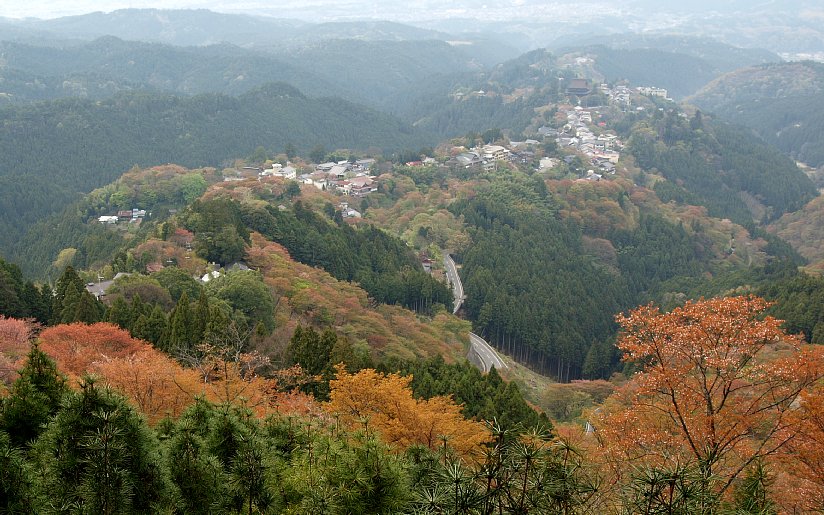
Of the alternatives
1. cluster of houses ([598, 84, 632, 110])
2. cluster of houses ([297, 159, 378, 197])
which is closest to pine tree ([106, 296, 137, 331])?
cluster of houses ([297, 159, 378, 197])

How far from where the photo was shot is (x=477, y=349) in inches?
1953

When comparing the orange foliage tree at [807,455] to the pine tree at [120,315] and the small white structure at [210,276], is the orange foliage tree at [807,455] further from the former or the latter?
the small white structure at [210,276]

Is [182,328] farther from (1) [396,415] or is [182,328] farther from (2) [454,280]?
(2) [454,280]

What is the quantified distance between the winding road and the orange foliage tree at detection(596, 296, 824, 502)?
23684mm

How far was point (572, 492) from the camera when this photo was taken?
9062 millimetres

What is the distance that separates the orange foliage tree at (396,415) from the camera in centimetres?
1812

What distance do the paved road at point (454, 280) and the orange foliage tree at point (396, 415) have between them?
34.8m

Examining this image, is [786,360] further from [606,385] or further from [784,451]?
[606,385]

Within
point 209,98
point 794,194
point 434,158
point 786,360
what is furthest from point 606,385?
point 209,98

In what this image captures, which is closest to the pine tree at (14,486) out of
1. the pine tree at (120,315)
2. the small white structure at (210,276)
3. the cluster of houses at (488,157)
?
the pine tree at (120,315)

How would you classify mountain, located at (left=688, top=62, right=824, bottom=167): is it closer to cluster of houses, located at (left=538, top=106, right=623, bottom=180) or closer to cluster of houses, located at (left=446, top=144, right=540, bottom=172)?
cluster of houses, located at (left=538, top=106, right=623, bottom=180)

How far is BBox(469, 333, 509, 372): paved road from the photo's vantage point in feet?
152

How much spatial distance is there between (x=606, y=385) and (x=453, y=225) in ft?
107

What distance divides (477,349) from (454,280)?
46.6 ft
